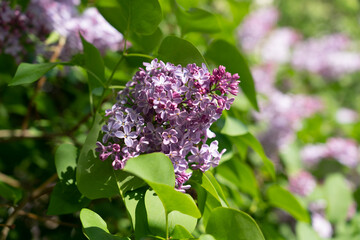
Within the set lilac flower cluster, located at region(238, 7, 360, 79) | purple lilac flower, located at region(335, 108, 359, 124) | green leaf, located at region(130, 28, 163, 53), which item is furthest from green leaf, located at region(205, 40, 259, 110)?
lilac flower cluster, located at region(238, 7, 360, 79)

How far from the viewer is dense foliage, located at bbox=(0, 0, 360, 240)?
603 millimetres

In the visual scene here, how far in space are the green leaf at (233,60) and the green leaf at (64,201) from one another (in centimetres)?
42

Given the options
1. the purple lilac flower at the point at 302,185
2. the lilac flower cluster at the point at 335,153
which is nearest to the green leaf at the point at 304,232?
the purple lilac flower at the point at 302,185

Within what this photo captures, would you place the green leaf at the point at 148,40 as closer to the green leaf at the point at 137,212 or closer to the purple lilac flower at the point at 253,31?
the green leaf at the point at 137,212

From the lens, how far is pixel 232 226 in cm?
57

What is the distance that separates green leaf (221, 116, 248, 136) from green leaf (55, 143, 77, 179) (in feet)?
0.98

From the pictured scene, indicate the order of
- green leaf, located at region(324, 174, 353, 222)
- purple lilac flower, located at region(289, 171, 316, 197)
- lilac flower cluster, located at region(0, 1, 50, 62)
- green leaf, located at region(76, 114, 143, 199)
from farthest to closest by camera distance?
purple lilac flower, located at region(289, 171, 316, 197) → green leaf, located at region(324, 174, 353, 222) → lilac flower cluster, located at region(0, 1, 50, 62) → green leaf, located at region(76, 114, 143, 199)

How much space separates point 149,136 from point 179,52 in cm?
17

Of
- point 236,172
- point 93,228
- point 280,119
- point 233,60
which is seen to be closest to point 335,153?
point 280,119

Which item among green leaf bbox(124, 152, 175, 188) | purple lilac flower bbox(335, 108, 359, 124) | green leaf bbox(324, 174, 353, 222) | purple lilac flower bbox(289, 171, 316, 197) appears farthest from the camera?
purple lilac flower bbox(335, 108, 359, 124)

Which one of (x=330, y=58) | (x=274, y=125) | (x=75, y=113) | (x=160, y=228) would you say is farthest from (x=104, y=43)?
(x=330, y=58)

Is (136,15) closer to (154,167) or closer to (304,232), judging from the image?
(154,167)

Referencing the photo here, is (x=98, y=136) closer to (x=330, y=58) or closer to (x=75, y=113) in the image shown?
(x=75, y=113)

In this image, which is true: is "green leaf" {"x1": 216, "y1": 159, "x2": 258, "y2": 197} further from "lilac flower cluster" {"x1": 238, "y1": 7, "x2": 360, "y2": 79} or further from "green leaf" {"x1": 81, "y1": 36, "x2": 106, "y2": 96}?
"lilac flower cluster" {"x1": 238, "y1": 7, "x2": 360, "y2": 79}
